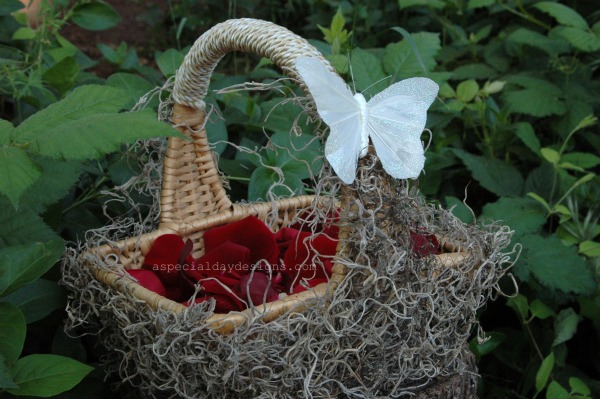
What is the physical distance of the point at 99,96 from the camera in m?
0.81

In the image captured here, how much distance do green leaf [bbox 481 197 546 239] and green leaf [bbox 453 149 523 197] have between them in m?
0.08

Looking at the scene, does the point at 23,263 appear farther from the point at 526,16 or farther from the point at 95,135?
the point at 526,16

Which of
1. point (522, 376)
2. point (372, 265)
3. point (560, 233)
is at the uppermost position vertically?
point (372, 265)

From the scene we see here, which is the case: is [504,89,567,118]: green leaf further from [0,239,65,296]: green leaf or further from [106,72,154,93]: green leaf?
[0,239,65,296]: green leaf

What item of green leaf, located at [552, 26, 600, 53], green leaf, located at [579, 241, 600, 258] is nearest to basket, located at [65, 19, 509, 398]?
green leaf, located at [579, 241, 600, 258]

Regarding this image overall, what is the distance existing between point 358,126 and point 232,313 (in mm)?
221

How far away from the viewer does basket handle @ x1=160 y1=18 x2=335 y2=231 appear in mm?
785

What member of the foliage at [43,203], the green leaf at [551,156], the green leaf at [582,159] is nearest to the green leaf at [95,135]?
the foliage at [43,203]

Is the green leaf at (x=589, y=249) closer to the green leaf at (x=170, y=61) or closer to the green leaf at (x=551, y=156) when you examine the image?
the green leaf at (x=551, y=156)

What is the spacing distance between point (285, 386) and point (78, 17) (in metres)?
0.91

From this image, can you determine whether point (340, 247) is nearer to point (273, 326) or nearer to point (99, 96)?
point (273, 326)

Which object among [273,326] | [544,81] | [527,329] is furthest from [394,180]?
[544,81]

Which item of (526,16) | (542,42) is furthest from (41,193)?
(526,16)

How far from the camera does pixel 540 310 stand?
1.20 meters
